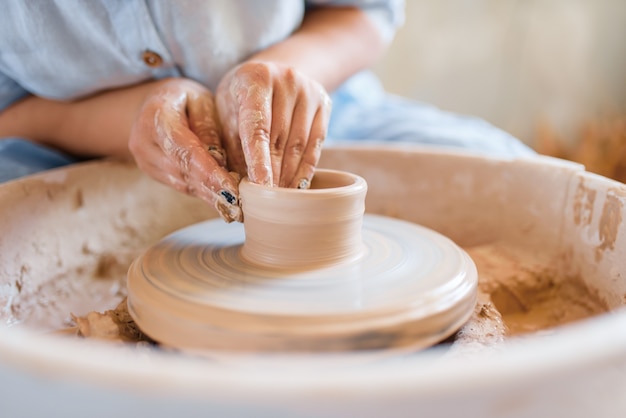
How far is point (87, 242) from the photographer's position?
1.02 metres

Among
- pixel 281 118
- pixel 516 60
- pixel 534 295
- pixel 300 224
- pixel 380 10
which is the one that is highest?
pixel 380 10

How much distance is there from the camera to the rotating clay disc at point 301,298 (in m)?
0.56

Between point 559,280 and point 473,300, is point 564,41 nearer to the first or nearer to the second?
point 559,280

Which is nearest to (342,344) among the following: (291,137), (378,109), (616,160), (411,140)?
(291,137)

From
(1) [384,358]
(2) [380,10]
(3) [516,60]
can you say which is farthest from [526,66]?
(1) [384,358]

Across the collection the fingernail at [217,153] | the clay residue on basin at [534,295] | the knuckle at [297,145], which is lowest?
the clay residue on basin at [534,295]

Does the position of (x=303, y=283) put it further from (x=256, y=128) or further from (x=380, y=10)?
(x=380, y=10)

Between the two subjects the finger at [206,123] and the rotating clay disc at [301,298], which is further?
the finger at [206,123]

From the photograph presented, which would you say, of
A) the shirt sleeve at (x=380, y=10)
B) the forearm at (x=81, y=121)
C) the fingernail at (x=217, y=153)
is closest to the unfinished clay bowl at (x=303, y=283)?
the fingernail at (x=217, y=153)

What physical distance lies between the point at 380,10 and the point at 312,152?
0.75 m

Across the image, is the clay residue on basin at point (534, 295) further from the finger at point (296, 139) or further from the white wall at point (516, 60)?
the white wall at point (516, 60)

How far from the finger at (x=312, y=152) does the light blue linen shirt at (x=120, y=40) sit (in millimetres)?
324

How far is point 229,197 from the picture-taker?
747 mm

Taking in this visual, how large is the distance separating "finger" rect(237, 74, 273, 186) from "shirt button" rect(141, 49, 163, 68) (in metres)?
0.33
